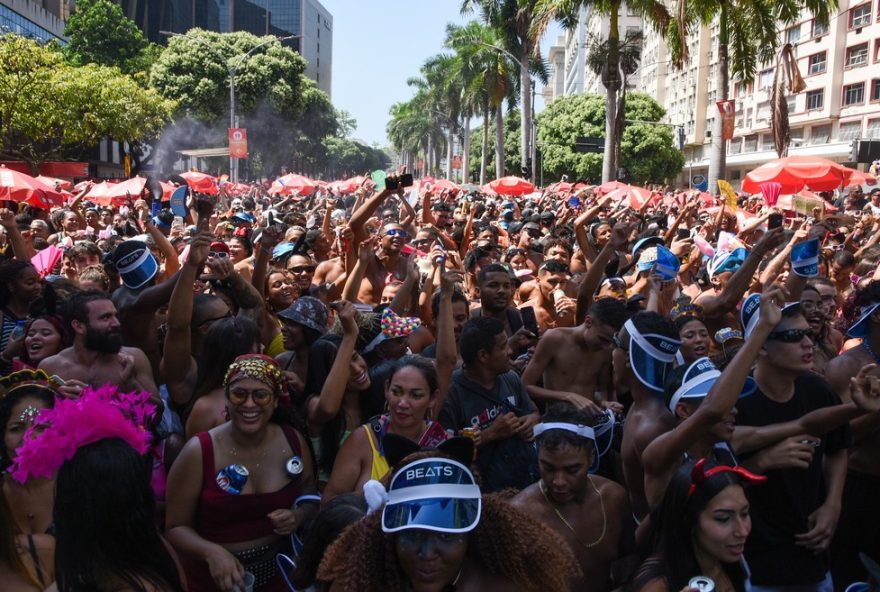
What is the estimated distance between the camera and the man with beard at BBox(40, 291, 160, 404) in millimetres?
4520

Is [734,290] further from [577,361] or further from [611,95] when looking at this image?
[611,95]

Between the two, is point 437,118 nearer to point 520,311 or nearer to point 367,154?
point 367,154

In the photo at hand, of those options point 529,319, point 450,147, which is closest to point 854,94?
point 450,147

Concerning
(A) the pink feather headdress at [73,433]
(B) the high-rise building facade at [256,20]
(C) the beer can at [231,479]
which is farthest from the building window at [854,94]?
(A) the pink feather headdress at [73,433]

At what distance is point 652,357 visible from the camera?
4008mm

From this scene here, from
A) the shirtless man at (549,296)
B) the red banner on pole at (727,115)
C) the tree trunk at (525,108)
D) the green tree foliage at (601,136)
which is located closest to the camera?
the shirtless man at (549,296)

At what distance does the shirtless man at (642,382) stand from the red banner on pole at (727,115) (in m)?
15.9

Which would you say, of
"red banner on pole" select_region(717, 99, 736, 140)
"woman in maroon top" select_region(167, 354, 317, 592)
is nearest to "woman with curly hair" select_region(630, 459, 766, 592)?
"woman in maroon top" select_region(167, 354, 317, 592)

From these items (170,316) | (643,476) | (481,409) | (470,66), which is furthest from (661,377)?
(470,66)

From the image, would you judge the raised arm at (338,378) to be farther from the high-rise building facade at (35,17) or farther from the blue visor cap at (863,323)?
the high-rise building facade at (35,17)

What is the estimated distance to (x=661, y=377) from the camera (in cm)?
400

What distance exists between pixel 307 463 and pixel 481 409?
994 millimetres

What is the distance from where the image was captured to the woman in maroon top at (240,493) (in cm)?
351

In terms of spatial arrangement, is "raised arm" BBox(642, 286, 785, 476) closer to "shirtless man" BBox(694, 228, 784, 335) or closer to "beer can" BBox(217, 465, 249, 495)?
"shirtless man" BBox(694, 228, 784, 335)
